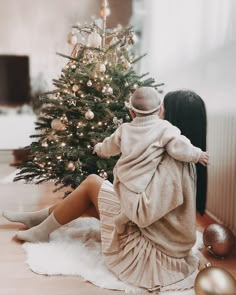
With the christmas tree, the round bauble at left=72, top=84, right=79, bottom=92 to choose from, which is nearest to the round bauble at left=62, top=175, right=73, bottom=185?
the christmas tree

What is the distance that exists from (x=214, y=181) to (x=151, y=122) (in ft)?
3.93

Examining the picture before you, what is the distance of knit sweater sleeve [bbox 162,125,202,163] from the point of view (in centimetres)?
146

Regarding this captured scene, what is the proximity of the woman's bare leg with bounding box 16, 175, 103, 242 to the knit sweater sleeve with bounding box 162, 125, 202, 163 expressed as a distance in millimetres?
487

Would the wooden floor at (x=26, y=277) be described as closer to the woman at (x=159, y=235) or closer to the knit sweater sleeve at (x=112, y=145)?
the woman at (x=159, y=235)

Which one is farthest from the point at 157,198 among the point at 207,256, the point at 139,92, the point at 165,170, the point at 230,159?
the point at 230,159

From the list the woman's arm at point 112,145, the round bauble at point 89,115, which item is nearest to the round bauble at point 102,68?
the round bauble at point 89,115

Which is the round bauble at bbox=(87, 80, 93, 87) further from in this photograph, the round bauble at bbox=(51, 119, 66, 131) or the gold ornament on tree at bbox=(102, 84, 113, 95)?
the round bauble at bbox=(51, 119, 66, 131)

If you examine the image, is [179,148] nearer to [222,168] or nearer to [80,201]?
[80,201]

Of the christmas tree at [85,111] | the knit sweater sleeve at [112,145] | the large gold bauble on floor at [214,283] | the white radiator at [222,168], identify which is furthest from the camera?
the christmas tree at [85,111]

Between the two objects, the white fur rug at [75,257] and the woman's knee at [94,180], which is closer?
the white fur rug at [75,257]

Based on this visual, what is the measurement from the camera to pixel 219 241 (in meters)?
1.94

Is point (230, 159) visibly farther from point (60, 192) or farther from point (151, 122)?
point (60, 192)

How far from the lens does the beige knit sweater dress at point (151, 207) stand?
151 cm

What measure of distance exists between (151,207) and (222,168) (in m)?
1.08
